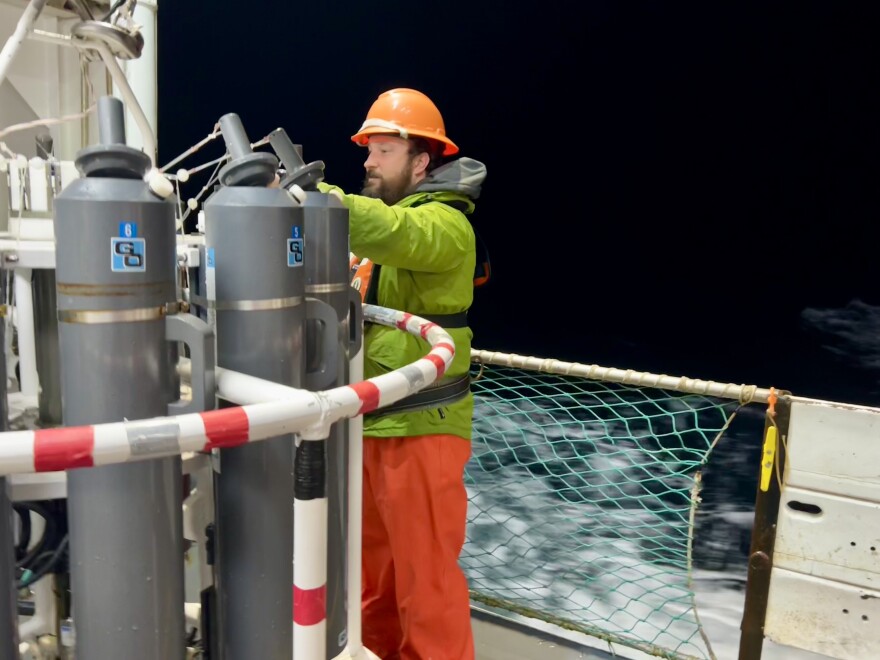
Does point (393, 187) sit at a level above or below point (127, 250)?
above

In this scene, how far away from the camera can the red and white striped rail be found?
767 mm

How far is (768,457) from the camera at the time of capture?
6.37 feet

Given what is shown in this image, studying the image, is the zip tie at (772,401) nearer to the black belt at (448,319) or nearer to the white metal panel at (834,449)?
the white metal panel at (834,449)

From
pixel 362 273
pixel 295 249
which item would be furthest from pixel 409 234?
pixel 295 249

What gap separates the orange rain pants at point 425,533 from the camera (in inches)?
74.2

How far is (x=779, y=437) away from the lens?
194 cm

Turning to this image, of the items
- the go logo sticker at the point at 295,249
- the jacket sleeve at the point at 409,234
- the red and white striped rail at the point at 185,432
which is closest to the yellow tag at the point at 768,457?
the jacket sleeve at the point at 409,234

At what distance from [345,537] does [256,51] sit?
1529 cm

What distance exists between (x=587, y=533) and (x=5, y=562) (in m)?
4.69

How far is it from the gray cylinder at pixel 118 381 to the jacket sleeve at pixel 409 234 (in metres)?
0.50

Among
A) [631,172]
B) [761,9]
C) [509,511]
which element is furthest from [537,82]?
[509,511]

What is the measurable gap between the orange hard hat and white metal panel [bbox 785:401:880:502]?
1.18 metres

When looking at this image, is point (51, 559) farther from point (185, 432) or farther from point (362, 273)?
point (362, 273)

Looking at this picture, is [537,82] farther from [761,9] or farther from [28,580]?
[28,580]
